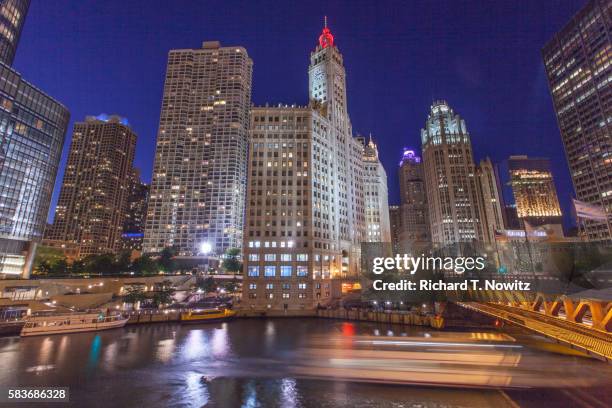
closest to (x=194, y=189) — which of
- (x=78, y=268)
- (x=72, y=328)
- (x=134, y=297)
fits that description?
(x=78, y=268)

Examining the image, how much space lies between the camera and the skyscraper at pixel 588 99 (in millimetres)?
128375

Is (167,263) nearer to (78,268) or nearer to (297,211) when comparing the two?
(78,268)

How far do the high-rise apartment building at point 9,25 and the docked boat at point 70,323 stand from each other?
323 ft

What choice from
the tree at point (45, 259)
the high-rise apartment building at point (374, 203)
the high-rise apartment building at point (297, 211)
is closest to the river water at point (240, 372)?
the high-rise apartment building at point (297, 211)

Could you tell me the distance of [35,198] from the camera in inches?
4161

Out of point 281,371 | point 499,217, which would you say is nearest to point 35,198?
point 281,371

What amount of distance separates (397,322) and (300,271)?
3394cm

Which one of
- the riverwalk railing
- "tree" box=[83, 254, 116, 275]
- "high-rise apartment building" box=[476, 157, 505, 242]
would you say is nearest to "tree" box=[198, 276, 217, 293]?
"tree" box=[83, 254, 116, 275]

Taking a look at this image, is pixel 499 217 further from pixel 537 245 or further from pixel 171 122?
pixel 171 122

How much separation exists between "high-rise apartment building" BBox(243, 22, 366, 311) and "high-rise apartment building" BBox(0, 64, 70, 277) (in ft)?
263

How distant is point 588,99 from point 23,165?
237808mm

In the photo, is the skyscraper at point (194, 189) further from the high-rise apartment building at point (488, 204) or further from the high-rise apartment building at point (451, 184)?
the high-rise apartment building at point (488, 204)

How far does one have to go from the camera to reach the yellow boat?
242 feet

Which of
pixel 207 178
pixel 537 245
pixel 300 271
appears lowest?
pixel 300 271
